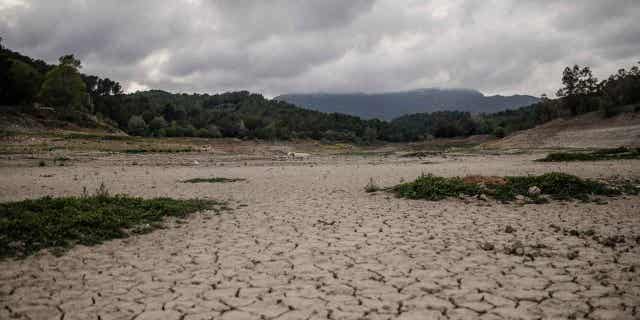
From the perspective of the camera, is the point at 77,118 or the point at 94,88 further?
the point at 94,88

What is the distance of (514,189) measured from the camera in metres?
12.8

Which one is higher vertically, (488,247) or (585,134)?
(585,134)

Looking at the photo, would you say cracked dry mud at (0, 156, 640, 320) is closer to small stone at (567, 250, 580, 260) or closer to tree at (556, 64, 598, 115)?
small stone at (567, 250, 580, 260)

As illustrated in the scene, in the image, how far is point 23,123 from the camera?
47719 millimetres

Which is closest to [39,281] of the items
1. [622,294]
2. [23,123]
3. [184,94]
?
[622,294]

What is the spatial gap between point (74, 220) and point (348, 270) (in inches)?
232

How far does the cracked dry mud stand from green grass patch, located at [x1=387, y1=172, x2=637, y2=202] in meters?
2.01

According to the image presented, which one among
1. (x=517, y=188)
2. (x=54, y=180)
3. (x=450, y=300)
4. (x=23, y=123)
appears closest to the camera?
(x=450, y=300)

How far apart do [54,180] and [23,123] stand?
39401 mm

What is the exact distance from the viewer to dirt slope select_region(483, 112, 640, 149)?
162 ft

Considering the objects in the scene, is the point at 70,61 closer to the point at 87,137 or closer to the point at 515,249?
the point at 87,137

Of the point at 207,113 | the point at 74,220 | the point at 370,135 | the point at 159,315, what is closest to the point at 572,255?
the point at 159,315

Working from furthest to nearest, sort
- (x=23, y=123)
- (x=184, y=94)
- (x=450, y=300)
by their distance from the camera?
(x=184, y=94)
(x=23, y=123)
(x=450, y=300)

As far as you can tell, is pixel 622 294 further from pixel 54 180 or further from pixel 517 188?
pixel 54 180
